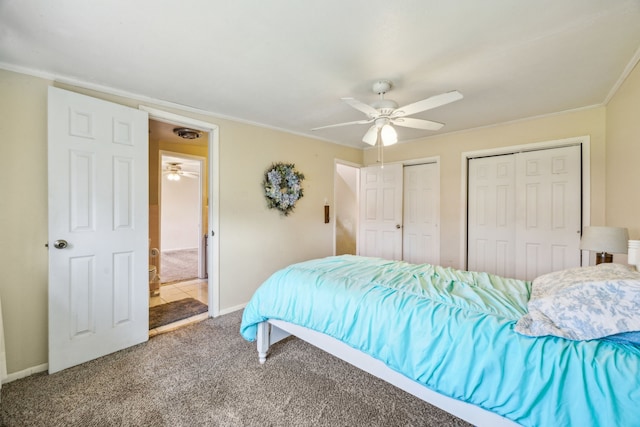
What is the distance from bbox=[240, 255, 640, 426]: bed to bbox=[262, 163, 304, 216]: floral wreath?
5.83 feet

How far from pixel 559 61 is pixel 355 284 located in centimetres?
215

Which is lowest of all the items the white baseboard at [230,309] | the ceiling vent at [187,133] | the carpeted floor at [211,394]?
the carpeted floor at [211,394]

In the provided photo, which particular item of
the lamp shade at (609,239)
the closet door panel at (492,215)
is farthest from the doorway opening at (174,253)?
the lamp shade at (609,239)

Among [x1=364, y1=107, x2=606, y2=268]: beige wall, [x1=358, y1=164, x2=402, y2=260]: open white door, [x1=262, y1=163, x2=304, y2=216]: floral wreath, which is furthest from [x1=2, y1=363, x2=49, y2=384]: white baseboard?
[x1=364, y1=107, x2=606, y2=268]: beige wall

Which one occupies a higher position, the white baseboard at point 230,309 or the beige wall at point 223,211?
the beige wall at point 223,211

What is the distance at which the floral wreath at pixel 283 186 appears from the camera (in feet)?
11.7

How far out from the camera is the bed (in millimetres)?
1047

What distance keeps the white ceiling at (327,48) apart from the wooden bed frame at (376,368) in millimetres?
1942

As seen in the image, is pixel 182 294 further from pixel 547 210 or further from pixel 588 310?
pixel 547 210

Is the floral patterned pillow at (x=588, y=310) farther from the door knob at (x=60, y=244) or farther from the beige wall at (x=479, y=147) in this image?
the door knob at (x=60, y=244)

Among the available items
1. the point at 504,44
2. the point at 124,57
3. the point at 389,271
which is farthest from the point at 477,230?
the point at 124,57

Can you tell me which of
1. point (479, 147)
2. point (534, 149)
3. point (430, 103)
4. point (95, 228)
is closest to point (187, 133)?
point (95, 228)

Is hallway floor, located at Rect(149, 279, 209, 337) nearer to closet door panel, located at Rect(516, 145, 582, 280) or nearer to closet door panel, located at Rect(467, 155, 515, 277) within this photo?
closet door panel, located at Rect(467, 155, 515, 277)

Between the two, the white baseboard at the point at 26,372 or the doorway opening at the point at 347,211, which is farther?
the doorway opening at the point at 347,211
